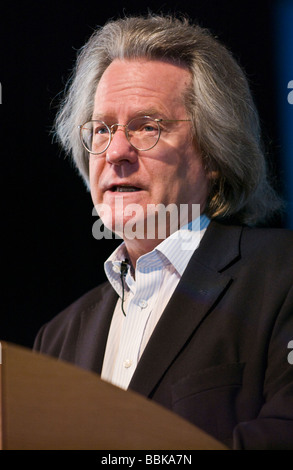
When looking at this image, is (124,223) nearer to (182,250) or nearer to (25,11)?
(182,250)

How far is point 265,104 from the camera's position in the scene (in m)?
2.14

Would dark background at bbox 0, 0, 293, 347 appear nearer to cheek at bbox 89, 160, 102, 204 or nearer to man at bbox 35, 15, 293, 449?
man at bbox 35, 15, 293, 449

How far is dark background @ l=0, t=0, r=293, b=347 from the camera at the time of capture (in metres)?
2.27

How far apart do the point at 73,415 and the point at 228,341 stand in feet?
2.76

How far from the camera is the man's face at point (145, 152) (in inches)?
68.2

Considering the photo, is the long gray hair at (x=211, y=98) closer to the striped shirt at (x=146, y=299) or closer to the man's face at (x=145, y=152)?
the man's face at (x=145, y=152)

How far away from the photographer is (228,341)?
149cm

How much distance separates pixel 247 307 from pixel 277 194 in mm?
747

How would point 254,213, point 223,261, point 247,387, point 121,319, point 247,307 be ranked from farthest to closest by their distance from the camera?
1. point 254,213
2. point 121,319
3. point 223,261
4. point 247,307
5. point 247,387

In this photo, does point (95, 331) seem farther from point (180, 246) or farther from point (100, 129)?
point (100, 129)

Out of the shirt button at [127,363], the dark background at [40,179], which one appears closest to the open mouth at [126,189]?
the shirt button at [127,363]

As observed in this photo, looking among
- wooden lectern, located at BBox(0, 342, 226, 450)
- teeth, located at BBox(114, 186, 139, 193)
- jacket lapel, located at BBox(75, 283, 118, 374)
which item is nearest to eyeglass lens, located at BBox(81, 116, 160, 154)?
teeth, located at BBox(114, 186, 139, 193)

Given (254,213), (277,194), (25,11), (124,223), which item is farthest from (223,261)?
(25,11)

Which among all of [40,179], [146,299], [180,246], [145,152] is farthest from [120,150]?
[40,179]
